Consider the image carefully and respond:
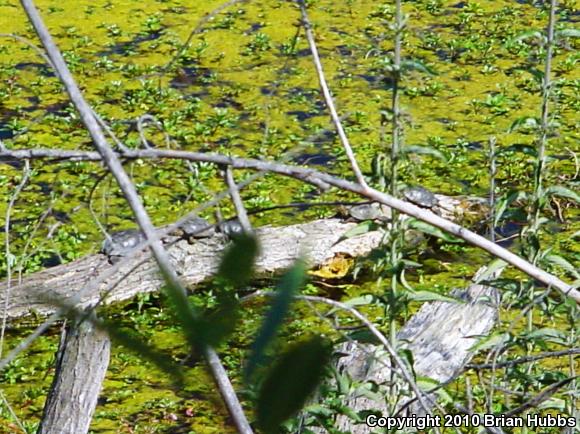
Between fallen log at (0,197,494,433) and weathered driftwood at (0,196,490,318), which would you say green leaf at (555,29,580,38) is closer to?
fallen log at (0,197,494,433)

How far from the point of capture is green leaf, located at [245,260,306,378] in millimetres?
365

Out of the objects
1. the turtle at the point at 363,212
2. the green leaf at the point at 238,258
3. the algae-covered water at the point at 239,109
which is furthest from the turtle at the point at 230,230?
the turtle at the point at 363,212

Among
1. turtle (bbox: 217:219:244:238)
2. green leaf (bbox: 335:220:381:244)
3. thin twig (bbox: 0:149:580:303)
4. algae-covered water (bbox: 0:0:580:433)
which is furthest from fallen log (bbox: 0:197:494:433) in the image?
turtle (bbox: 217:219:244:238)

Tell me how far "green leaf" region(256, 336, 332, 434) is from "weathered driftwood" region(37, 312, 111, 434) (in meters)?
2.07

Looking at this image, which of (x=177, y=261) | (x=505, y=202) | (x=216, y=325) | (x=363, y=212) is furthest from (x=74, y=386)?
(x=363, y=212)

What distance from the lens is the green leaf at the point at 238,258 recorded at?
0.37 meters

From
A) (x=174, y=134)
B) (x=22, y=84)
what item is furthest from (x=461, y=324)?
(x=22, y=84)

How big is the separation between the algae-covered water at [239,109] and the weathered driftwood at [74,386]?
37.2 inches

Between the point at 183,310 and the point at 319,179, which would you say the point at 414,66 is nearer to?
the point at 319,179

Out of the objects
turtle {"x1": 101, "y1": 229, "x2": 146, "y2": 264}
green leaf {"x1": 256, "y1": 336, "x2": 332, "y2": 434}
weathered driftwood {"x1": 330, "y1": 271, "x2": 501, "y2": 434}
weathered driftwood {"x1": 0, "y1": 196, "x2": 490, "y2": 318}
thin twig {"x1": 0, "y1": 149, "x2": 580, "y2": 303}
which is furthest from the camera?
turtle {"x1": 101, "y1": 229, "x2": 146, "y2": 264}

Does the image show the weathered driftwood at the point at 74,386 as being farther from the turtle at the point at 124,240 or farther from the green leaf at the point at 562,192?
the turtle at the point at 124,240

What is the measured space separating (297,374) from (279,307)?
0.02 meters

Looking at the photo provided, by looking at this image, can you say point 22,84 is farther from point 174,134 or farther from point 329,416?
point 329,416

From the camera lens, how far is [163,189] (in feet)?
16.9
